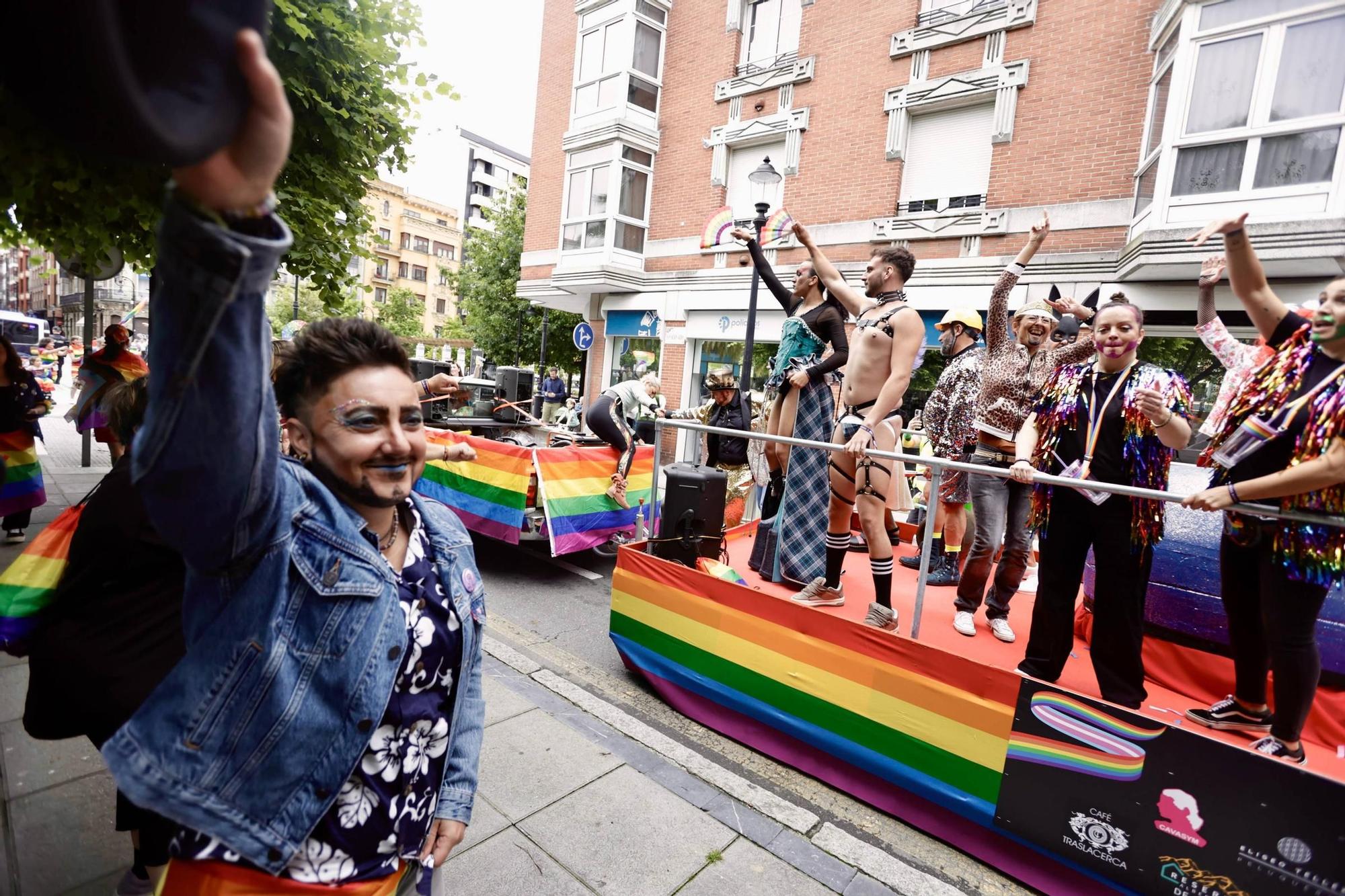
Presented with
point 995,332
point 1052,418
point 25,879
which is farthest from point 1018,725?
point 25,879

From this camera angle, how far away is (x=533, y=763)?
3.25 metres

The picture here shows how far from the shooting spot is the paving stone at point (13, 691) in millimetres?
3150

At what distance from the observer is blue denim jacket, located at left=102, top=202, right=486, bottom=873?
31.5 inches

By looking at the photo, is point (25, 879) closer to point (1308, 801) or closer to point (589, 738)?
point (589, 738)

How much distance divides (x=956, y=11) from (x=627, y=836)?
1467cm

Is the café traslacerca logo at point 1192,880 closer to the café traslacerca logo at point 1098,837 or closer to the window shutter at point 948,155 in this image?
the café traslacerca logo at point 1098,837

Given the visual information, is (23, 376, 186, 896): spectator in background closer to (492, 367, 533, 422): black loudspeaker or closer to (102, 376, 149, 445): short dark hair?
(102, 376, 149, 445): short dark hair

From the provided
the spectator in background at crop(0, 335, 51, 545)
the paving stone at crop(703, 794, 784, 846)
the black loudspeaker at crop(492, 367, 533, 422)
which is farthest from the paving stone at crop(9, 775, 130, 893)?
the black loudspeaker at crop(492, 367, 533, 422)

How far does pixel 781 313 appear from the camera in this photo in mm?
14070

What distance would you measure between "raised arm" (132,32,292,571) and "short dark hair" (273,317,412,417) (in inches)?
15.5

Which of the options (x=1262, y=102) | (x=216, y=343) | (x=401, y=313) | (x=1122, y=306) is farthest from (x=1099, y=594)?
(x=401, y=313)

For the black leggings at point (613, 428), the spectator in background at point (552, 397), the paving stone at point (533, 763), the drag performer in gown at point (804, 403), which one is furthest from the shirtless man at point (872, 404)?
the spectator in background at point (552, 397)

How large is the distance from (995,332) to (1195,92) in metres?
8.53

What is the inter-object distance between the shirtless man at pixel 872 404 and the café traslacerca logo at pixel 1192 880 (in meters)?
1.54
